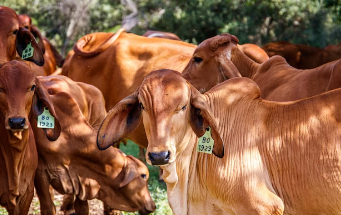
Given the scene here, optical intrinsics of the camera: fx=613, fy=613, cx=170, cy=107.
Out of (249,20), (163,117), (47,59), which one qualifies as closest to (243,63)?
(163,117)

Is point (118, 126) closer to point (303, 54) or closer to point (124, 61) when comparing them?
point (124, 61)

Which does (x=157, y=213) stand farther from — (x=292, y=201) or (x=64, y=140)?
(x=292, y=201)

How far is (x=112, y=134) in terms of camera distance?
15.2 ft

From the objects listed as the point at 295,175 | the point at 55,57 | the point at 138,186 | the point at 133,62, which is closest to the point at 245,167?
the point at 295,175

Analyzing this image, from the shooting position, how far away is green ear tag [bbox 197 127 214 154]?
451cm

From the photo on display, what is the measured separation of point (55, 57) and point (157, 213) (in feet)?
19.6

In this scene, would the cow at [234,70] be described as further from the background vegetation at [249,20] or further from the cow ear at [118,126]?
the background vegetation at [249,20]

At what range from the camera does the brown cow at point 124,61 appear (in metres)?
8.11

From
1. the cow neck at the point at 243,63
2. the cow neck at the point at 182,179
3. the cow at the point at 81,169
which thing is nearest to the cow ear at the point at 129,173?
the cow at the point at 81,169

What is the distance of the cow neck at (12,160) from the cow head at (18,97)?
90 mm

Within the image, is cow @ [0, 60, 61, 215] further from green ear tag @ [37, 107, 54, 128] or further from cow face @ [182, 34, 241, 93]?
cow face @ [182, 34, 241, 93]

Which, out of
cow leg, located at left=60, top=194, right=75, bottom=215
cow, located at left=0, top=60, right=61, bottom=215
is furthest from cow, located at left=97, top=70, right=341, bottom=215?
cow leg, located at left=60, top=194, right=75, bottom=215

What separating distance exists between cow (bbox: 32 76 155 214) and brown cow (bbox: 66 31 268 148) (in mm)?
1245

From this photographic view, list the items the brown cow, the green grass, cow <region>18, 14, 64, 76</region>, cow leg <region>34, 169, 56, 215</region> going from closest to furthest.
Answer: cow leg <region>34, 169, 56, 215</region> < the green grass < the brown cow < cow <region>18, 14, 64, 76</region>
